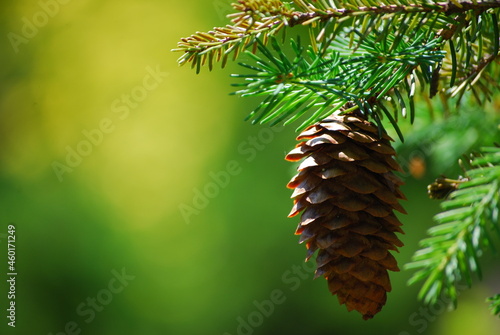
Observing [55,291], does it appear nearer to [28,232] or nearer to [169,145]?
Answer: [28,232]

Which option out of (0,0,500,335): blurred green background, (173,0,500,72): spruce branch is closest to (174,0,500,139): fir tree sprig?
(173,0,500,72): spruce branch

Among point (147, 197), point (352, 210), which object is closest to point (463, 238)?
point (352, 210)

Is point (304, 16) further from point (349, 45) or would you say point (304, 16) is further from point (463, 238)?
point (463, 238)

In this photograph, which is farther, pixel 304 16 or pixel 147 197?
pixel 147 197

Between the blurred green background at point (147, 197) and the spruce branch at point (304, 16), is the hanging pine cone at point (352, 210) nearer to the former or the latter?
the spruce branch at point (304, 16)

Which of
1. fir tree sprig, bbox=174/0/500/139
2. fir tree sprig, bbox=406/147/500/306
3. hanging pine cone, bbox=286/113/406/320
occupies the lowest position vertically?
fir tree sprig, bbox=406/147/500/306

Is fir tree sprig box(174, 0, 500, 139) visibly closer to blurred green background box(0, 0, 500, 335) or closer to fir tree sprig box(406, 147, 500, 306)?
fir tree sprig box(406, 147, 500, 306)
